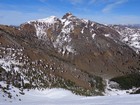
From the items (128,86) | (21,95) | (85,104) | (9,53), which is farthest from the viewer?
(128,86)

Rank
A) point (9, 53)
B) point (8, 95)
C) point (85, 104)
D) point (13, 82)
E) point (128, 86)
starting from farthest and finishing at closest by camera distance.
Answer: point (128, 86) → point (9, 53) → point (13, 82) → point (8, 95) → point (85, 104)

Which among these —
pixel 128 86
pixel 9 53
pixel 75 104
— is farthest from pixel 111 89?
pixel 75 104

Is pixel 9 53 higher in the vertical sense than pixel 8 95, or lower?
higher

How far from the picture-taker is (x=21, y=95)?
37.2 metres

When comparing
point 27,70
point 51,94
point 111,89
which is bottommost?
point 111,89

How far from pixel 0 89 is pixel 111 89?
14726cm

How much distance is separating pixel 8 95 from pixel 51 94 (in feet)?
50.1

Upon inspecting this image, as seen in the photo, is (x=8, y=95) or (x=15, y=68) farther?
(x=15, y=68)

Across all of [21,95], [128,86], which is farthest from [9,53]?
[128,86]

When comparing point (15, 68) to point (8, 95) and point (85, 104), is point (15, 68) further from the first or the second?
point (85, 104)

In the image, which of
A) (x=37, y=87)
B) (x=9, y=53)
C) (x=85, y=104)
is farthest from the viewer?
(x=9, y=53)

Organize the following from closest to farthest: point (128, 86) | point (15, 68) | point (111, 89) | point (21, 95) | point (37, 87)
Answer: point (21, 95) < point (37, 87) < point (15, 68) < point (111, 89) < point (128, 86)

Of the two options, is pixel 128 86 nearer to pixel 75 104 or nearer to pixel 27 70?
pixel 27 70

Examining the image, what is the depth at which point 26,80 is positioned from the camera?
170ft
